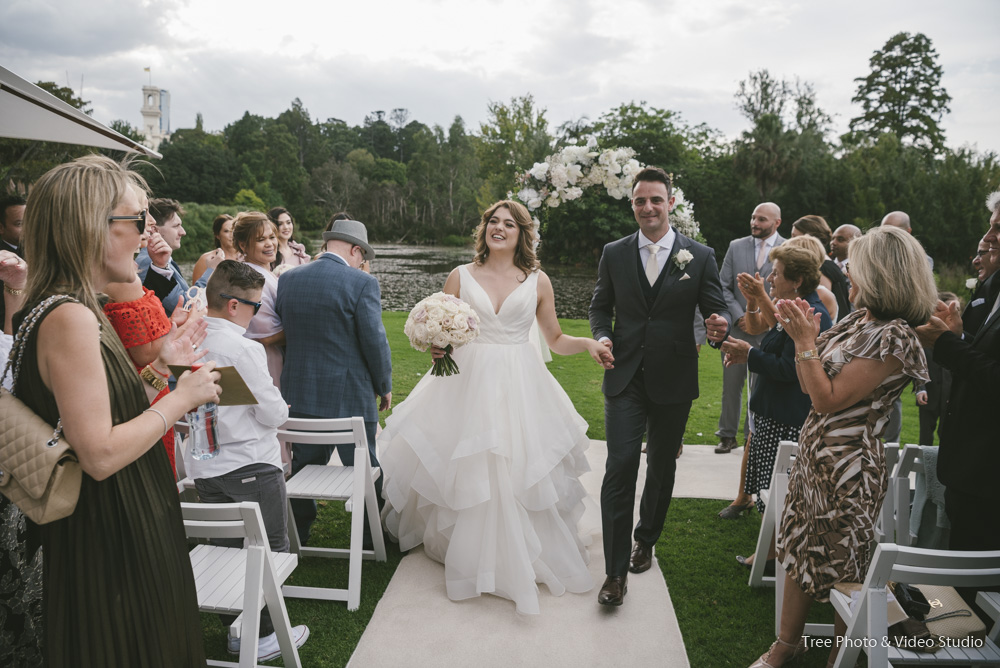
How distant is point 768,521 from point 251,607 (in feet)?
9.84

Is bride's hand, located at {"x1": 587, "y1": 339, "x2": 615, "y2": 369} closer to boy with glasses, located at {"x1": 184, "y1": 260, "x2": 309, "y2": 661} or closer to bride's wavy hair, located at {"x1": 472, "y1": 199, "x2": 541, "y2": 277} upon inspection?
bride's wavy hair, located at {"x1": 472, "y1": 199, "x2": 541, "y2": 277}

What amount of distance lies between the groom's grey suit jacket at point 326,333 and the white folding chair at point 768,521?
8.91 ft

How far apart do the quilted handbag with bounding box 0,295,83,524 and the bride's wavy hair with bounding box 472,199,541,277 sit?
292cm

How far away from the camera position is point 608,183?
4656mm

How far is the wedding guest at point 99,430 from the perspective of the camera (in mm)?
1589

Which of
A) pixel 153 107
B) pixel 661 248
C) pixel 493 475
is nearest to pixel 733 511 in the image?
pixel 493 475

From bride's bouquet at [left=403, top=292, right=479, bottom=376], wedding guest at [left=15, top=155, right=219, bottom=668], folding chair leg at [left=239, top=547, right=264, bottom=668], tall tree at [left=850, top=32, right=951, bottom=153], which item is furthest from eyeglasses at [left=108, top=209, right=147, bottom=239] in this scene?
tall tree at [left=850, top=32, right=951, bottom=153]

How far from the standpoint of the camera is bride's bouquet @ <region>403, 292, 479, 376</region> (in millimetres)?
3633

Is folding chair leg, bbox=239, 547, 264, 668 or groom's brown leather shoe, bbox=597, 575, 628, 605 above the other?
folding chair leg, bbox=239, 547, 264, 668

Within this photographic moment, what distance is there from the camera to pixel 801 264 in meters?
3.79

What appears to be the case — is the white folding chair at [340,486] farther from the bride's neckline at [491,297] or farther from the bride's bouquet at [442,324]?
the bride's neckline at [491,297]

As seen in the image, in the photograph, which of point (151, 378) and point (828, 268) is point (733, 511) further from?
point (151, 378)

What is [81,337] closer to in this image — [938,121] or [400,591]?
[400,591]

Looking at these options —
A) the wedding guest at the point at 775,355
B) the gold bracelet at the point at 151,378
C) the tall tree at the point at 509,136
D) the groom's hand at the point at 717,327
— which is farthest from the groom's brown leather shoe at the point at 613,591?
the tall tree at the point at 509,136
